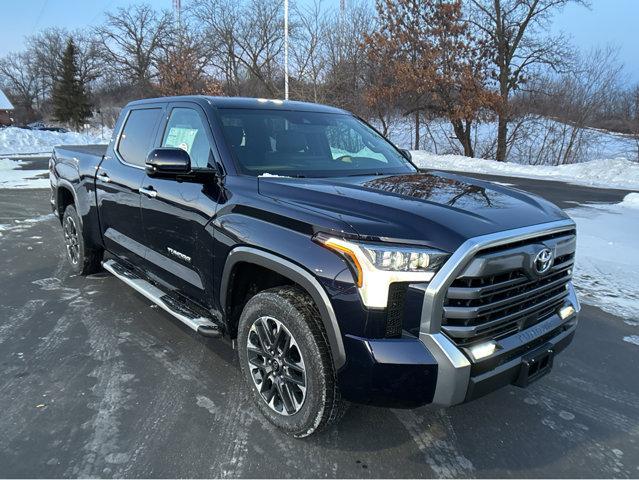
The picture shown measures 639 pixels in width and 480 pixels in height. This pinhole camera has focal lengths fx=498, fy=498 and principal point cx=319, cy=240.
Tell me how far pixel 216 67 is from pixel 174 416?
37.2 meters

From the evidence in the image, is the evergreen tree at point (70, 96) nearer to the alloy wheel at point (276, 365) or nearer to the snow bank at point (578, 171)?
the snow bank at point (578, 171)

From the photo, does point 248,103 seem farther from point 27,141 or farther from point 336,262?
point 27,141

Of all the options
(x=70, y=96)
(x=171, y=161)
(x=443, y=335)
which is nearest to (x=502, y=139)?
(x=171, y=161)

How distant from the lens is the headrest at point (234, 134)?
3289 mm

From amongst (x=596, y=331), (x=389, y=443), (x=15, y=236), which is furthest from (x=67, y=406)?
(x=15, y=236)

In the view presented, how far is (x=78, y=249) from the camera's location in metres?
5.37

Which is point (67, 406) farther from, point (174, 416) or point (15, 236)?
point (15, 236)

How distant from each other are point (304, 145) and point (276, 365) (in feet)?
5.50

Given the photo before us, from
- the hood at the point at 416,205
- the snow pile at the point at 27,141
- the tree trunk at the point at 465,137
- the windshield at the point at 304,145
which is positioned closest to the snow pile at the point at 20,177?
the snow pile at the point at 27,141

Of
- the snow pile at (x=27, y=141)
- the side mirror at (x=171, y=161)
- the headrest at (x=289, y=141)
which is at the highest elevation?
the headrest at (x=289, y=141)

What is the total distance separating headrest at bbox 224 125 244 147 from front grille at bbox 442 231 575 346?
5.86 ft

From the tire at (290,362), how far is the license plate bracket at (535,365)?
0.90 meters

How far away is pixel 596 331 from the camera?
13.9 ft

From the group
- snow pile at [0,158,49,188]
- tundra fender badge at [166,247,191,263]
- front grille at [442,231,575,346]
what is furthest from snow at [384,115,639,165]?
tundra fender badge at [166,247,191,263]
